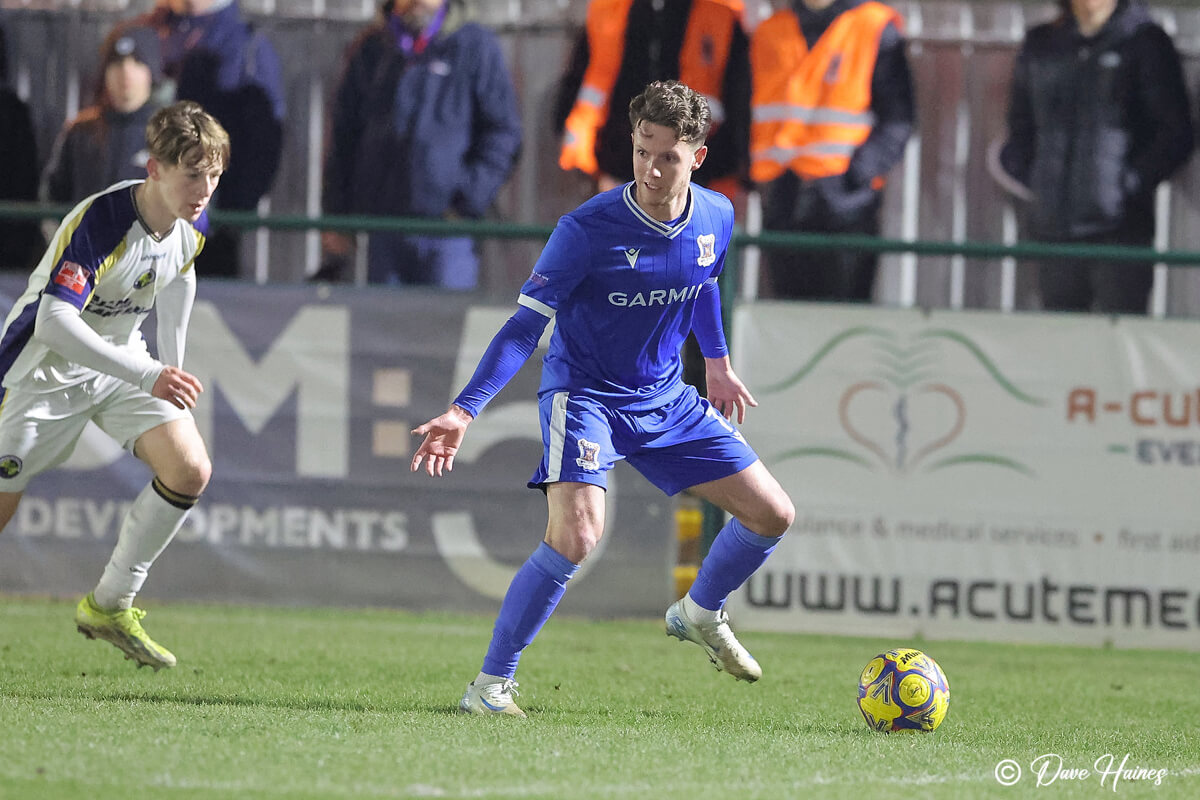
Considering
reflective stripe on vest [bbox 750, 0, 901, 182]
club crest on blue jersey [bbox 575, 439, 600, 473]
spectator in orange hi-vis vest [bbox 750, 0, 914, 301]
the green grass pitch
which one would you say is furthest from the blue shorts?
reflective stripe on vest [bbox 750, 0, 901, 182]

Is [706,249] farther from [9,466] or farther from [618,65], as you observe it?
[618,65]

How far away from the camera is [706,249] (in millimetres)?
5426

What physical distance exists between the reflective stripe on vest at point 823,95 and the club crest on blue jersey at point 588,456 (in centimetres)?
485

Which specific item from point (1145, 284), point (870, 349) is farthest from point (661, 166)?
point (1145, 284)

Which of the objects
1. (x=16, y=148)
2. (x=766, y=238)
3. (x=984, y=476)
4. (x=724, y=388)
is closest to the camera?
(x=724, y=388)

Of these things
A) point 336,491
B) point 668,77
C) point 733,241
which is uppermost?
point 668,77

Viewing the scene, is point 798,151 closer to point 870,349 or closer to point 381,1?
point 870,349

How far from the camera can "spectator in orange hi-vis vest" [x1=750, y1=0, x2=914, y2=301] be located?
9.55 m

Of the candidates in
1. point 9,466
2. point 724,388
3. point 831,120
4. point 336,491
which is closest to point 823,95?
point 831,120

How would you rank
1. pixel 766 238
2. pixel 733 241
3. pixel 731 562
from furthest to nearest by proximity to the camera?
pixel 766 238, pixel 733 241, pixel 731 562

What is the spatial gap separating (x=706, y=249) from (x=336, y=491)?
3797 mm

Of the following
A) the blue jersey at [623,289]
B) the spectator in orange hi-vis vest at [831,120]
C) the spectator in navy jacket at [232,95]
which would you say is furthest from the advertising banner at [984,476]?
the spectator in navy jacket at [232,95]

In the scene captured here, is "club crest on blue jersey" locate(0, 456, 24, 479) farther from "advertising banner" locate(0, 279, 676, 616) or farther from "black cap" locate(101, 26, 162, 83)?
"black cap" locate(101, 26, 162, 83)

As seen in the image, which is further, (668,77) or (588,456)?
(668,77)
